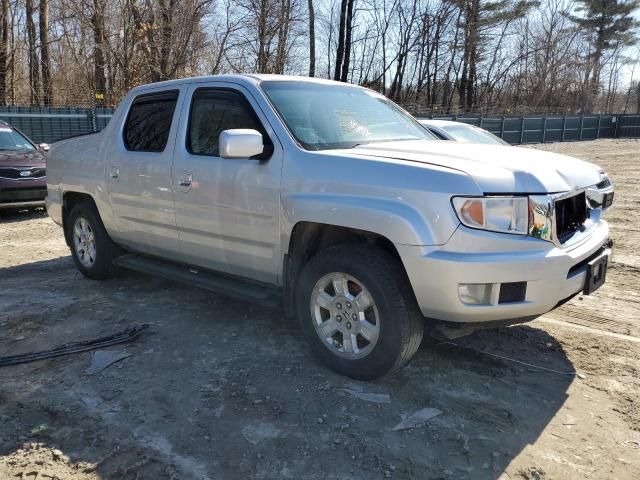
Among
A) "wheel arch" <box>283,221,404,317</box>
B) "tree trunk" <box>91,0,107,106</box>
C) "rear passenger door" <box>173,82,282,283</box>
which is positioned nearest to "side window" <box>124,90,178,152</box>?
"rear passenger door" <box>173,82,282,283</box>

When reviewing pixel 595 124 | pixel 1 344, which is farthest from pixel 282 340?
pixel 595 124

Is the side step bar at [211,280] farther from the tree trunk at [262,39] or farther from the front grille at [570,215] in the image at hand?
the tree trunk at [262,39]

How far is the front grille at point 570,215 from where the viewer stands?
326 centimetres

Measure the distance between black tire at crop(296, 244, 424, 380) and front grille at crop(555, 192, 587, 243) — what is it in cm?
96

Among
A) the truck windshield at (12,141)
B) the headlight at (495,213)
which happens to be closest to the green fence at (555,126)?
the truck windshield at (12,141)

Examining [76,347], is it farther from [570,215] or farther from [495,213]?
[570,215]

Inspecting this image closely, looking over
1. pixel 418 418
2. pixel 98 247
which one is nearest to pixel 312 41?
pixel 98 247

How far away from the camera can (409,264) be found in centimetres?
308

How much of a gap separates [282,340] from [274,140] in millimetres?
1488

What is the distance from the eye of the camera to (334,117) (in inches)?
159

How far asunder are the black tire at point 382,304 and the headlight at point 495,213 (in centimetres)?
54

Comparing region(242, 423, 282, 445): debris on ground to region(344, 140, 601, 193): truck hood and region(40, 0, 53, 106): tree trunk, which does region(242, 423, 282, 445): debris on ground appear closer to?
region(344, 140, 601, 193): truck hood

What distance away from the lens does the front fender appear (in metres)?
2.99

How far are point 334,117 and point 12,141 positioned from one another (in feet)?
27.9
